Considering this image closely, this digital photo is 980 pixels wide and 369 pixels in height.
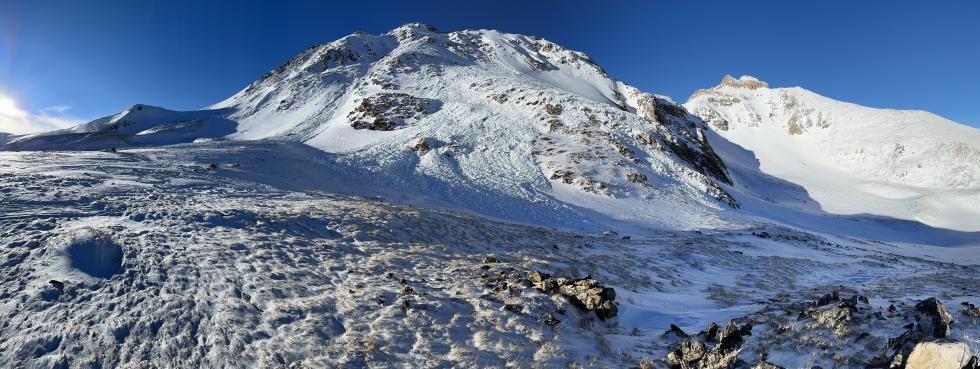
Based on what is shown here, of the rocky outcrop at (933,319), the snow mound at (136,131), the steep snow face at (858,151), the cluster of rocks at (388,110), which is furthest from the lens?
the steep snow face at (858,151)

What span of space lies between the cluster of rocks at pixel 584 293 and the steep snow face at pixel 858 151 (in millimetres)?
56268

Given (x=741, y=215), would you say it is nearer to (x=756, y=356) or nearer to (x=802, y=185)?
(x=756, y=356)

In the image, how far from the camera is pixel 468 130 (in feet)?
153

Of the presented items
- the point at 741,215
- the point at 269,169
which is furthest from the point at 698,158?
the point at 269,169

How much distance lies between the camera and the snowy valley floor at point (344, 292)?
7.26m

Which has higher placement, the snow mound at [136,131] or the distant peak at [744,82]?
the distant peak at [744,82]

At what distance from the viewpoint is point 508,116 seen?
5272 centimetres

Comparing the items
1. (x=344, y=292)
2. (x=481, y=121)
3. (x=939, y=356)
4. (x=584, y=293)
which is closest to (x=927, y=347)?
(x=939, y=356)

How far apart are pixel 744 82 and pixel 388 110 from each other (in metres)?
119

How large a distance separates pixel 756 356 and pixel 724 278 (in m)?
9.02

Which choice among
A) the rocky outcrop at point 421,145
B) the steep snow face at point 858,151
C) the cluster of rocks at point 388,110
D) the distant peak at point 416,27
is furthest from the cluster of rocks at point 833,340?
the distant peak at point 416,27

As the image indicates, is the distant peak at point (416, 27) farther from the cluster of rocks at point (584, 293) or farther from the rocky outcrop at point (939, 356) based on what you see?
the rocky outcrop at point (939, 356)

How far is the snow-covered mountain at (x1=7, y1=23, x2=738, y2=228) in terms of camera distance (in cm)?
3394

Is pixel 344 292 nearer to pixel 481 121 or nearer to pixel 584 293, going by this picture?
pixel 584 293
